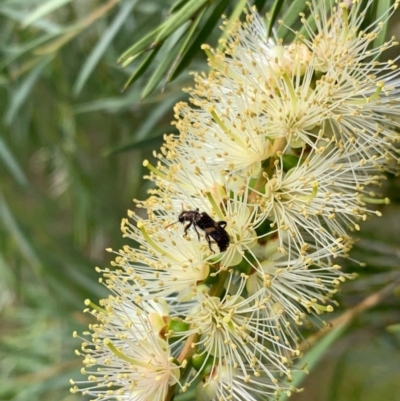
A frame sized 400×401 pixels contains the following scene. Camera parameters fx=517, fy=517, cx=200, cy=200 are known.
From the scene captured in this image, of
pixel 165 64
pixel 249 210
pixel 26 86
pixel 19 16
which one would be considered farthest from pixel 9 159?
pixel 249 210

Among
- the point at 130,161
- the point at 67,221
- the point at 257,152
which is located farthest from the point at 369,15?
the point at 67,221

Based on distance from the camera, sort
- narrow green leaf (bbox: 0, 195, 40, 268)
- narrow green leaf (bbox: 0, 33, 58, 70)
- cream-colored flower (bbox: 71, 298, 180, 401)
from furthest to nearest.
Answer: narrow green leaf (bbox: 0, 195, 40, 268) < narrow green leaf (bbox: 0, 33, 58, 70) < cream-colored flower (bbox: 71, 298, 180, 401)

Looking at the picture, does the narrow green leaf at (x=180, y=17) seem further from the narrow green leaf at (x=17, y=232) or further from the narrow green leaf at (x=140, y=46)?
the narrow green leaf at (x=17, y=232)

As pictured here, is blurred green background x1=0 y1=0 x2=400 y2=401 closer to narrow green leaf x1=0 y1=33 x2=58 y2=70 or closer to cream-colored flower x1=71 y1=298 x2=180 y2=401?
narrow green leaf x1=0 y1=33 x2=58 y2=70

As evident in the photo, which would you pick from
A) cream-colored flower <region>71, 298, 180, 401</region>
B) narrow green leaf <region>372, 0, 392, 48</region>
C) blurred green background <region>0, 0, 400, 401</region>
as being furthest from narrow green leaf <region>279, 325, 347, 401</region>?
narrow green leaf <region>372, 0, 392, 48</region>

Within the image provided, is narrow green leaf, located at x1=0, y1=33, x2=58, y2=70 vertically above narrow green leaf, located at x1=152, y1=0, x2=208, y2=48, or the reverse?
narrow green leaf, located at x1=0, y1=33, x2=58, y2=70

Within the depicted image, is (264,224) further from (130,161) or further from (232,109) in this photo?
(130,161)

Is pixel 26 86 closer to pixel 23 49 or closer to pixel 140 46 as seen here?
pixel 23 49

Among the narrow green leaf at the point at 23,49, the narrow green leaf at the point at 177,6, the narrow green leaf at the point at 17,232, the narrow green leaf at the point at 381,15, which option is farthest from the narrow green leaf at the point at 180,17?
the narrow green leaf at the point at 17,232
